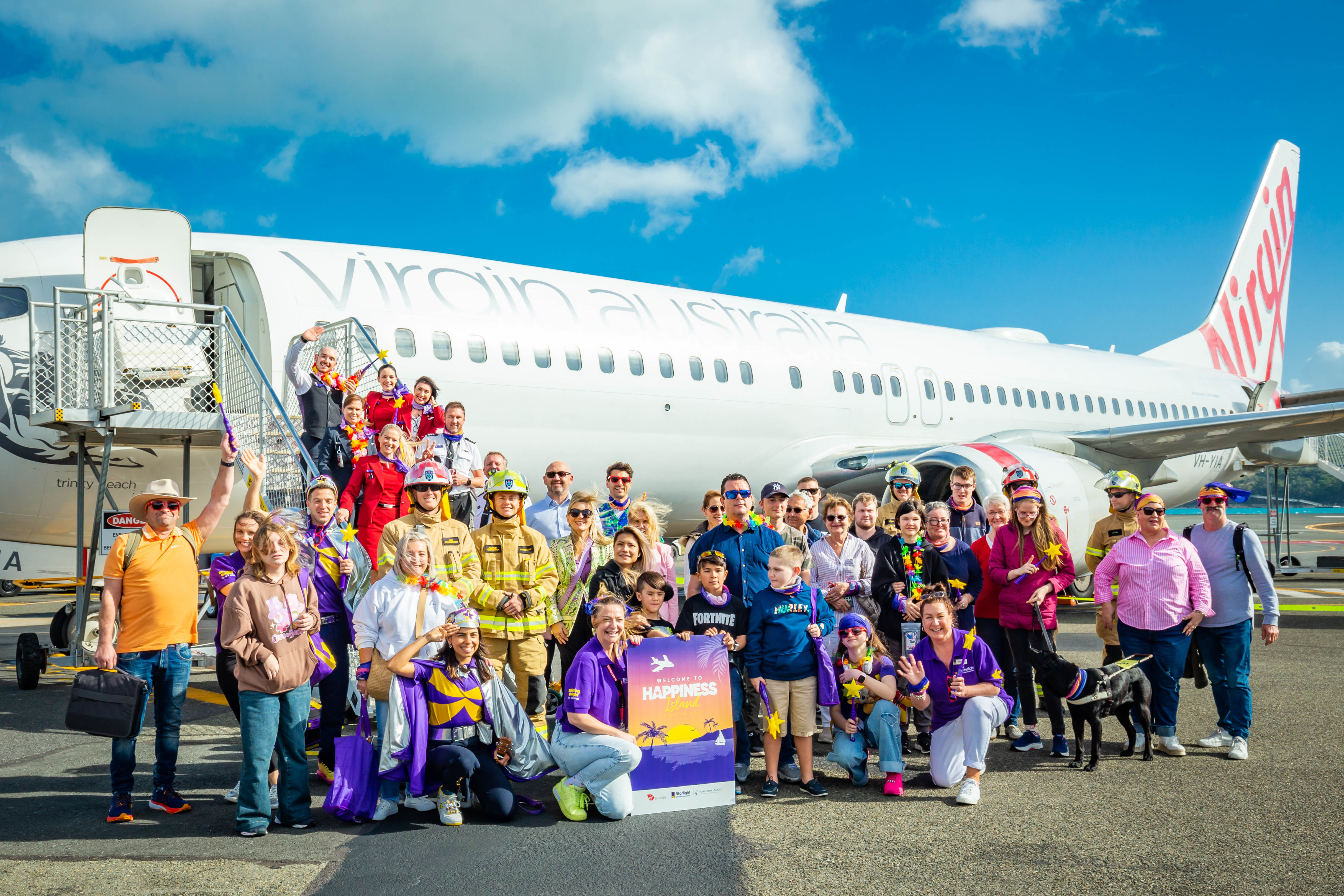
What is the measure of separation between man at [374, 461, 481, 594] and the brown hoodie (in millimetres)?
798

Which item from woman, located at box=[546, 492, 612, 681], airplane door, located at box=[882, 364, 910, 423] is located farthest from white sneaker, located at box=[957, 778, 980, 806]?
airplane door, located at box=[882, 364, 910, 423]

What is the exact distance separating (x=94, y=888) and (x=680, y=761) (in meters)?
2.57

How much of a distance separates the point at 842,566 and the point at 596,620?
6.30 feet

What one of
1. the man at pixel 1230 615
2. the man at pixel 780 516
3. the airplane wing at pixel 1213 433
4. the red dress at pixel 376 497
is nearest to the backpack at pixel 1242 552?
the man at pixel 1230 615

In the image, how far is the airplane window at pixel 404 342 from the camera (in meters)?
9.08

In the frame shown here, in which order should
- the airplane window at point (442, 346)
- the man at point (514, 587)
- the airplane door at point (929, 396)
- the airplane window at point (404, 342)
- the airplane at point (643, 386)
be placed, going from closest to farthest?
the man at point (514, 587) → the airplane at point (643, 386) → the airplane window at point (404, 342) → the airplane window at point (442, 346) → the airplane door at point (929, 396)

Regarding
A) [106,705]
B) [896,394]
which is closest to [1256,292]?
[896,394]

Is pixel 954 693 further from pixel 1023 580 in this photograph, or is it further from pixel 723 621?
pixel 723 621

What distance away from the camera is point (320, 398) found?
750 cm

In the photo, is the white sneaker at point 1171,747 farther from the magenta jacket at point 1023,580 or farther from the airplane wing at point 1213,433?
the airplane wing at point 1213,433

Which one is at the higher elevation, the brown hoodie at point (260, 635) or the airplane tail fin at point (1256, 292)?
the airplane tail fin at point (1256, 292)

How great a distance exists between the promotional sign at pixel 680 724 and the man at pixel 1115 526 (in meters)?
3.00

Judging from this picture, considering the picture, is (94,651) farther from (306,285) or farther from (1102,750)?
(1102,750)

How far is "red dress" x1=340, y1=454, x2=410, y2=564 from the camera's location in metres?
6.54
